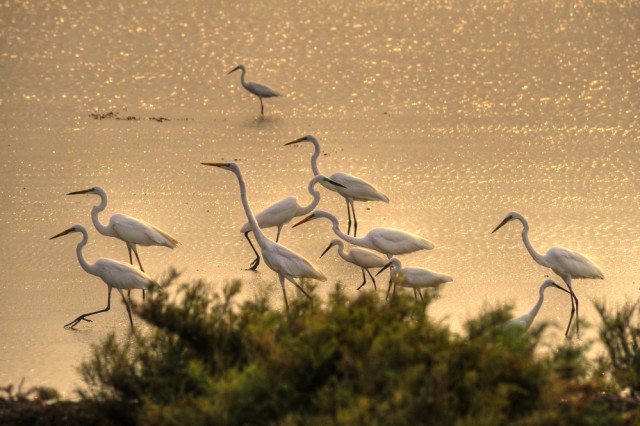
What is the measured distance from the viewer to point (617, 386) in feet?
23.5

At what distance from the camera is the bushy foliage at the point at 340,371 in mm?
5625

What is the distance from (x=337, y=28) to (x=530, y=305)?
1129 cm

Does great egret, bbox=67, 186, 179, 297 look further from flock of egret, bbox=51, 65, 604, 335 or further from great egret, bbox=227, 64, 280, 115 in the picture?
great egret, bbox=227, 64, 280, 115

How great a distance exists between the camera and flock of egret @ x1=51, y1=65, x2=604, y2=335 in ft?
31.4

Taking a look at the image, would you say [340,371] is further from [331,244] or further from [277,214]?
[277,214]

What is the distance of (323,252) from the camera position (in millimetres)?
11555

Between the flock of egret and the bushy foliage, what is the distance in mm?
2220

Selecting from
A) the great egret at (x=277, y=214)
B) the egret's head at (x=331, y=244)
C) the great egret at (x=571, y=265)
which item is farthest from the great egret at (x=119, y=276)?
the great egret at (x=571, y=265)

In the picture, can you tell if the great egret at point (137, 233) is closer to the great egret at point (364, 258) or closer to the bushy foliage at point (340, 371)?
the great egret at point (364, 258)

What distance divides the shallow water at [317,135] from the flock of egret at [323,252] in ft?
0.94

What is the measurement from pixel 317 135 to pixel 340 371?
9698 millimetres

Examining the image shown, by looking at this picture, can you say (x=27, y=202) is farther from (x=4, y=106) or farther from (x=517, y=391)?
(x=517, y=391)

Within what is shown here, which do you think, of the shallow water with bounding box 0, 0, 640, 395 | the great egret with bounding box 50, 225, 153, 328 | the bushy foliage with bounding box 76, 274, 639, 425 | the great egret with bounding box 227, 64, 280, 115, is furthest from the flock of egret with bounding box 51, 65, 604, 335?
the great egret with bounding box 227, 64, 280, 115

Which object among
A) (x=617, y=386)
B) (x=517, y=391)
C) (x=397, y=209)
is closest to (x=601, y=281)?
(x=397, y=209)
